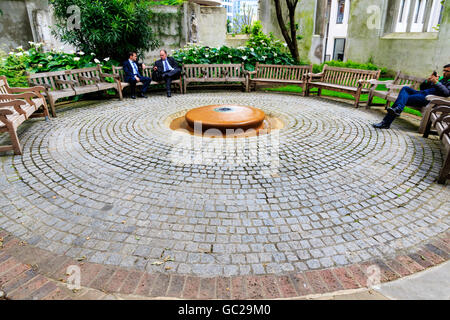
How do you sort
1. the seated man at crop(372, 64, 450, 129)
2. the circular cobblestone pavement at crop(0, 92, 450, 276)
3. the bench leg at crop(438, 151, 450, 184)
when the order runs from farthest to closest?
the seated man at crop(372, 64, 450, 129) < the bench leg at crop(438, 151, 450, 184) < the circular cobblestone pavement at crop(0, 92, 450, 276)

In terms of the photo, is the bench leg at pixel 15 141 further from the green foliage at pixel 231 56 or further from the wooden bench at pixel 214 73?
the green foliage at pixel 231 56

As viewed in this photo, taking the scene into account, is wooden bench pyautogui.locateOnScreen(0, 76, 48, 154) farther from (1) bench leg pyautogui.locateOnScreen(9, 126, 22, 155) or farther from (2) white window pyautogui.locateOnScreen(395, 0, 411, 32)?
(2) white window pyautogui.locateOnScreen(395, 0, 411, 32)

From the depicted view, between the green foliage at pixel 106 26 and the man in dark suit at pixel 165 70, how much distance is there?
50.8 inches

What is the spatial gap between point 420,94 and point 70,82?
8.76 meters

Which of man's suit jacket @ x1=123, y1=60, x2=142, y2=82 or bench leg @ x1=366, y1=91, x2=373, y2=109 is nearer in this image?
bench leg @ x1=366, y1=91, x2=373, y2=109

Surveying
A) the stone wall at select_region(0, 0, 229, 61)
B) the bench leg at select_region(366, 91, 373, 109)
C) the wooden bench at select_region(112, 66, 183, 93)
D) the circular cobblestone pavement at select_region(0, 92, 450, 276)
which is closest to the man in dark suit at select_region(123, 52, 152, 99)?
the wooden bench at select_region(112, 66, 183, 93)

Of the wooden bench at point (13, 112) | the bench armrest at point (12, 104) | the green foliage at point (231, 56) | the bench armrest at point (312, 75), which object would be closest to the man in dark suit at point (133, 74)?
the green foliage at point (231, 56)

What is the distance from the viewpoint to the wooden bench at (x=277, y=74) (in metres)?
9.70

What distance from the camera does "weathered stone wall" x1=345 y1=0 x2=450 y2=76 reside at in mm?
10383

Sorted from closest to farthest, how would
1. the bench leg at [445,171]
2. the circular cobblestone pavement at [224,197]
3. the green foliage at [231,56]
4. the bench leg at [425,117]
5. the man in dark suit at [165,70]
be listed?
the circular cobblestone pavement at [224,197], the bench leg at [445,171], the bench leg at [425,117], the man in dark suit at [165,70], the green foliage at [231,56]

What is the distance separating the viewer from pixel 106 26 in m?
8.98

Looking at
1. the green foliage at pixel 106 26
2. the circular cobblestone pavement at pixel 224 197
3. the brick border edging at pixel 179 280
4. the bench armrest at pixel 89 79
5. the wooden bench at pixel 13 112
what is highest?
the green foliage at pixel 106 26

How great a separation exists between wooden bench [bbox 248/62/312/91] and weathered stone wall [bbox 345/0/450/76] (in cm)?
546

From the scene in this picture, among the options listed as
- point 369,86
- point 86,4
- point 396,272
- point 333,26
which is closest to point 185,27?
point 86,4
